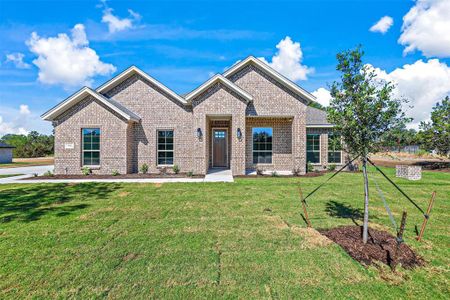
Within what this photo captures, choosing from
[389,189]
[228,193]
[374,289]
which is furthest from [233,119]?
[374,289]

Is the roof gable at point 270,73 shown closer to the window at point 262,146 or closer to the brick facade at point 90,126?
the window at point 262,146

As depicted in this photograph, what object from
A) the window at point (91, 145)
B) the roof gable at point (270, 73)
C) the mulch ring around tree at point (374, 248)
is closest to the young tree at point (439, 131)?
the roof gable at point (270, 73)

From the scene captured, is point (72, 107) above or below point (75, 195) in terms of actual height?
above

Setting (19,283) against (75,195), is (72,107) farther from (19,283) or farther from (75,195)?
(19,283)

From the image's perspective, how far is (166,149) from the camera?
46.4 feet

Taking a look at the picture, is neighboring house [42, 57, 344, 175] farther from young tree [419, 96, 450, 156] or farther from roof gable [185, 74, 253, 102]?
young tree [419, 96, 450, 156]

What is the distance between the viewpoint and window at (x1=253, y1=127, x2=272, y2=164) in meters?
15.1

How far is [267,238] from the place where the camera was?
4.59 metres

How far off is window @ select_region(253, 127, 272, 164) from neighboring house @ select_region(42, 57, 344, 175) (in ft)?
0.21

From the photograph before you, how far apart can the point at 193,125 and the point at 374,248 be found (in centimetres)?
1058

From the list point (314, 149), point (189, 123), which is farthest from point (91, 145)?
point (314, 149)

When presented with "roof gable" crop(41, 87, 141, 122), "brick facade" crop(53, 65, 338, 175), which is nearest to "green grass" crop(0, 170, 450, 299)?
"brick facade" crop(53, 65, 338, 175)

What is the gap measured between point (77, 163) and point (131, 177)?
11.5ft

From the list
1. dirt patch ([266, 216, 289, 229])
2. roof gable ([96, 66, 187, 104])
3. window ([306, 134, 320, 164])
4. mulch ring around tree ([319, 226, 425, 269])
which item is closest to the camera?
mulch ring around tree ([319, 226, 425, 269])
